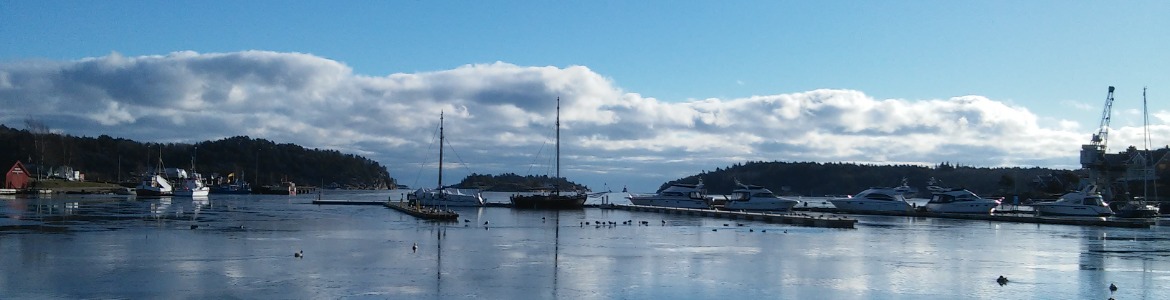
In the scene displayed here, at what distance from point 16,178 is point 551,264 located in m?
119

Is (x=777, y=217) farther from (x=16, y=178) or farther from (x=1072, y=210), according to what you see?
(x=16, y=178)

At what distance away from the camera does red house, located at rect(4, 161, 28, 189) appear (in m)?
119

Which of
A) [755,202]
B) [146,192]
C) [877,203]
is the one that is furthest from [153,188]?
[877,203]

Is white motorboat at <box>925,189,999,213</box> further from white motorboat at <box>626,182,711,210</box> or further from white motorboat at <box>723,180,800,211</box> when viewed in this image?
white motorboat at <box>626,182,711,210</box>

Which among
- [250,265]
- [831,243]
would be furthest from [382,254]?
[831,243]

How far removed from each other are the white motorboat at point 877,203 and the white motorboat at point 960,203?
219 centimetres

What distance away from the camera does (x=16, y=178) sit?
122m

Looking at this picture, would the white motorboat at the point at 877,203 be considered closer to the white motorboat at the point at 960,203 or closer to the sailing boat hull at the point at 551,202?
the white motorboat at the point at 960,203

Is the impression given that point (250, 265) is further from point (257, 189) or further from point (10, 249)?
point (257, 189)

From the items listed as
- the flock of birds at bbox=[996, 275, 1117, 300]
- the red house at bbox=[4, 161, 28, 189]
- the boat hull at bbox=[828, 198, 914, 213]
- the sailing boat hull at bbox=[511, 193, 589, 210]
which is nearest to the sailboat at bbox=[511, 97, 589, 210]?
the sailing boat hull at bbox=[511, 193, 589, 210]

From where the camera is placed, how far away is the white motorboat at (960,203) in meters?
73.9

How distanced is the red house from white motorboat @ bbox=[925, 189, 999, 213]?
107145mm

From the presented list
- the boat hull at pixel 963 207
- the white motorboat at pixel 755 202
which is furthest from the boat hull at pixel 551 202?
the boat hull at pixel 963 207

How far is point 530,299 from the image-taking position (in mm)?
19031
